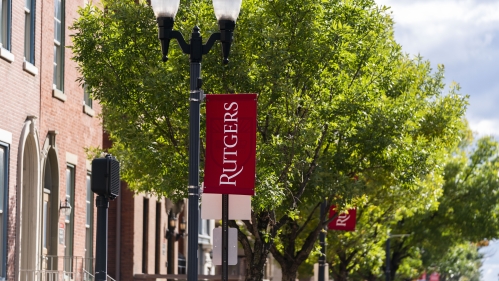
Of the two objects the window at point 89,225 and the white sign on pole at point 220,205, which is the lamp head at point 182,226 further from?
the white sign on pole at point 220,205

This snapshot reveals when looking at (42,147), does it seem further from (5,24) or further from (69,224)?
(5,24)

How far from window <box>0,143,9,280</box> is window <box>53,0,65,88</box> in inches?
154

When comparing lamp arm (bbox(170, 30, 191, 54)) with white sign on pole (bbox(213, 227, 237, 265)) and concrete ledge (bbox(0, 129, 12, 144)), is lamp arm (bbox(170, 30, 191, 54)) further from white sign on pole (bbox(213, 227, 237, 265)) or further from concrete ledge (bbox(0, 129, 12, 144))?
concrete ledge (bbox(0, 129, 12, 144))

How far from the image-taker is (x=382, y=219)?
1500 inches

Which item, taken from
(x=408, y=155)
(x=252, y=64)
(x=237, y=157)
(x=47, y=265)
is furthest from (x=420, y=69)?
(x=237, y=157)

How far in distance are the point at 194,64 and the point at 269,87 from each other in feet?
28.2

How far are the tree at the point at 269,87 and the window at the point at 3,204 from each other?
8.99 feet

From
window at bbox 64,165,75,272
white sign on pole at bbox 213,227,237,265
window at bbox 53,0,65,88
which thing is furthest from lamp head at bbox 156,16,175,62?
window at bbox 64,165,75,272

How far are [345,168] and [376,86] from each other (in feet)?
8.64

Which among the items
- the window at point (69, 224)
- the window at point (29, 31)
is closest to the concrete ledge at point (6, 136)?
the window at point (29, 31)

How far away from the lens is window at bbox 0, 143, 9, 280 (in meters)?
19.1

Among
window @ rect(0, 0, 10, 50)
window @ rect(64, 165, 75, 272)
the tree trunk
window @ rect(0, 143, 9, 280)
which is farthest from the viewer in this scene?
the tree trunk

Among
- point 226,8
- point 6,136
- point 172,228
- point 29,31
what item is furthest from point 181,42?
point 172,228

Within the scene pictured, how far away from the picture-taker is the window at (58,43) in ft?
75.2
